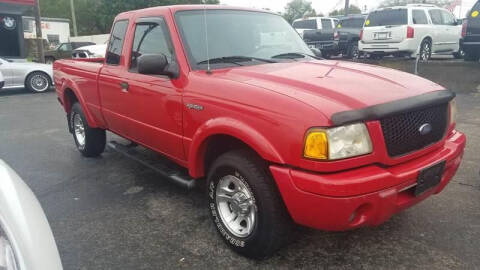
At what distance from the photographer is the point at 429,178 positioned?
266 centimetres

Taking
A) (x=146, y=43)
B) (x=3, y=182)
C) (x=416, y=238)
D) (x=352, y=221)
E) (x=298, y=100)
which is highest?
(x=146, y=43)

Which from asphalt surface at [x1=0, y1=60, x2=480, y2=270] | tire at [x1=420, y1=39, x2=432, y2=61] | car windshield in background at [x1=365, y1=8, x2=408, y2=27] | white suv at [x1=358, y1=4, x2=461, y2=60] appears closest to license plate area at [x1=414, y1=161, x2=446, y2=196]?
asphalt surface at [x1=0, y1=60, x2=480, y2=270]

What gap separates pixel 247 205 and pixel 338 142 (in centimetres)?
84

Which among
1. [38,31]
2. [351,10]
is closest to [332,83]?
[38,31]

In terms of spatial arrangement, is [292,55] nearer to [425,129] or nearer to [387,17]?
[425,129]

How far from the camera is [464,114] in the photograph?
24.4ft

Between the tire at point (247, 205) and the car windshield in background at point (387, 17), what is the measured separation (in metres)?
11.0

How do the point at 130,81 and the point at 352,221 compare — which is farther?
the point at 130,81

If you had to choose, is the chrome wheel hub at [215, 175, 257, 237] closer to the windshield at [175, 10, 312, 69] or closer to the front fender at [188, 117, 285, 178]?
the front fender at [188, 117, 285, 178]

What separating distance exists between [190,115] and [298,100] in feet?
3.40

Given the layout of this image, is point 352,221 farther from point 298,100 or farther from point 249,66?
point 249,66

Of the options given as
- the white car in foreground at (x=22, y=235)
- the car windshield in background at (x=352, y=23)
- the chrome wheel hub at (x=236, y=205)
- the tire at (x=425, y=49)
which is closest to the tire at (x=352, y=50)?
the car windshield in background at (x=352, y=23)

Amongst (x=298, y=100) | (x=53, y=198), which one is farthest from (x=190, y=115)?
(x=53, y=198)

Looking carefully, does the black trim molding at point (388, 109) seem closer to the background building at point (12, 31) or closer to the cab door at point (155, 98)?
the cab door at point (155, 98)
